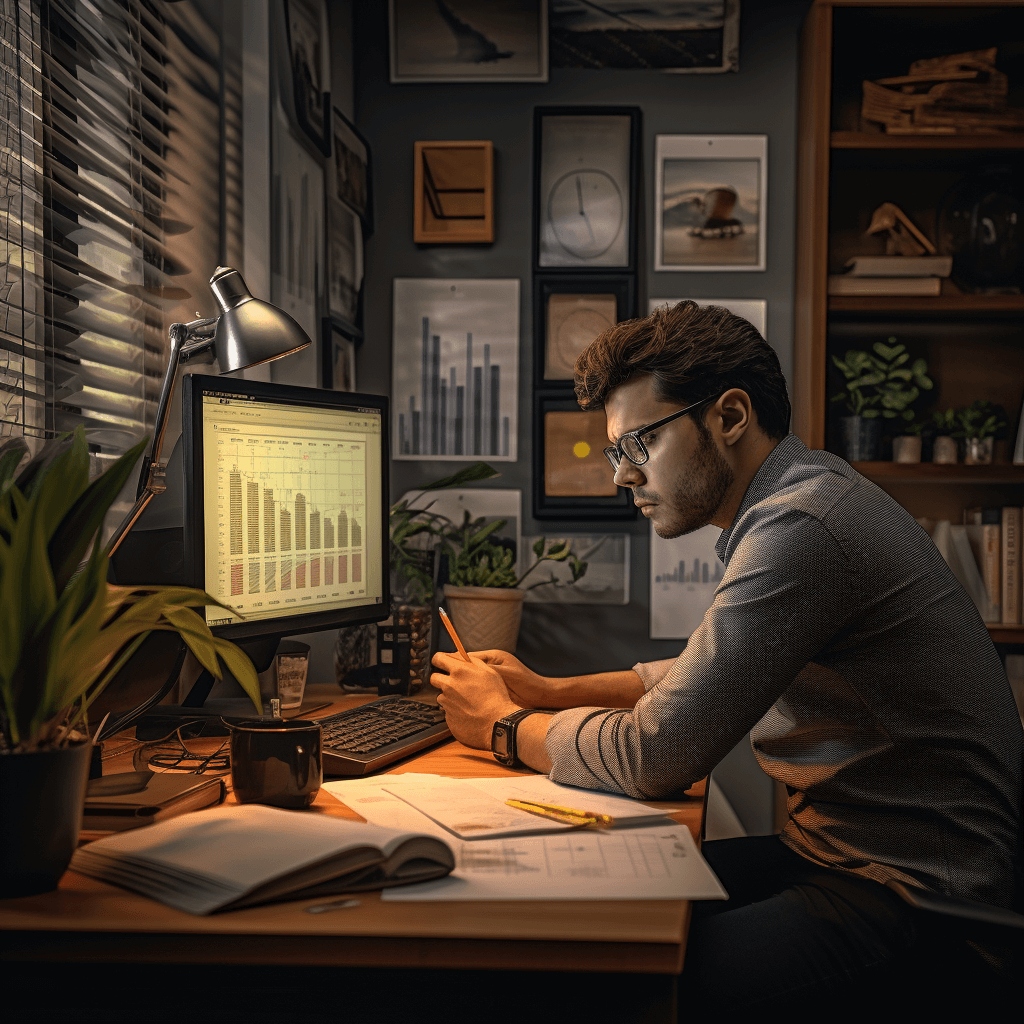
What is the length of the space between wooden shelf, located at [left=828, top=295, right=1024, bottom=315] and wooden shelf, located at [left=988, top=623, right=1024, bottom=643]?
28.4 inches

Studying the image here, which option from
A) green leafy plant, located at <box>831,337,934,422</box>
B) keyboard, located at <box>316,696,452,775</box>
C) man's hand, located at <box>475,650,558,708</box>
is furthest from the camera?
green leafy plant, located at <box>831,337,934,422</box>

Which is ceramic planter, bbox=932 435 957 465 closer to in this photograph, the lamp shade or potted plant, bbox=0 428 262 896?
the lamp shade

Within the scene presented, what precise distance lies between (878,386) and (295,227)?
138 centimetres

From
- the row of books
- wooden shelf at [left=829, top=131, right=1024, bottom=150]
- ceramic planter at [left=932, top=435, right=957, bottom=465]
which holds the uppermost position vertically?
wooden shelf at [left=829, top=131, right=1024, bottom=150]

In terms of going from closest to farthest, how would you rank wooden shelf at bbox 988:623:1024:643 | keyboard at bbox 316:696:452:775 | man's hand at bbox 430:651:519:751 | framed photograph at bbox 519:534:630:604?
keyboard at bbox 316:696:452:775, man's hand at bbox 430:651:519:751, wooden shelf at bbox 988:623:1024:643, framed photograph at bbox 519:534:630:604

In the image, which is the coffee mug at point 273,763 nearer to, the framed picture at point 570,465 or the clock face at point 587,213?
the framed picture at point 570,465

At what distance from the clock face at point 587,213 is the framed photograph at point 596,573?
70 centimetres

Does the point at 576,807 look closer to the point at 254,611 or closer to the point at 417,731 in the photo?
the point at 417,731

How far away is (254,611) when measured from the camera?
128 cm

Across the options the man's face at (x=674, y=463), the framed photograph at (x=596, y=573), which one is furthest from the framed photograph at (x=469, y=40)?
the man's face at (x=674, y=463)

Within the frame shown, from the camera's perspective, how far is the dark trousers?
0.86 meters

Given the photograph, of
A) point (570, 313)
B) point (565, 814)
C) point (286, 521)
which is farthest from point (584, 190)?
point (565, 814)

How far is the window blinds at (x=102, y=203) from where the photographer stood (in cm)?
118

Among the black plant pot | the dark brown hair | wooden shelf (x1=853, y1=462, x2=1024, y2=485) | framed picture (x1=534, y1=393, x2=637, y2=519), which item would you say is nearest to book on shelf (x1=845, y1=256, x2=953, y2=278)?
wooden shelf (x1=853, y1=462, x2=1024, y2=485)
